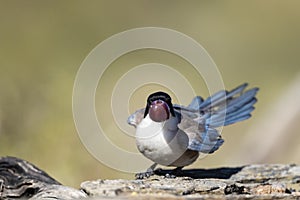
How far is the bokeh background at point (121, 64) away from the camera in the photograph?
Result: 16.4 ft

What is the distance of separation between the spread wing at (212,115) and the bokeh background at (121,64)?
29.7 inches

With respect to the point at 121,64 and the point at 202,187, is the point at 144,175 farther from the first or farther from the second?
the point at 121,64

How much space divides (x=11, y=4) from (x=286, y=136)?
9.32ft

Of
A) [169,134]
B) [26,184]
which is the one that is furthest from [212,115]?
[26,184]

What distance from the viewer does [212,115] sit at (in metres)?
4.37

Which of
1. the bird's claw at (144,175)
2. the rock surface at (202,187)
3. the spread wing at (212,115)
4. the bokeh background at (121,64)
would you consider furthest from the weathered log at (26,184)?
the bokeh background at (121,64)

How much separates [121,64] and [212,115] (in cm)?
216

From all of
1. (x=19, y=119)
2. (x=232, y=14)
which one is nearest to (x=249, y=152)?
(x=19, y=119)

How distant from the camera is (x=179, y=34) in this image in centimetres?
697

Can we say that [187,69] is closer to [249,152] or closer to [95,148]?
[249,152]

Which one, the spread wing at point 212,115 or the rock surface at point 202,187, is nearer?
the rock surface at point 202,187

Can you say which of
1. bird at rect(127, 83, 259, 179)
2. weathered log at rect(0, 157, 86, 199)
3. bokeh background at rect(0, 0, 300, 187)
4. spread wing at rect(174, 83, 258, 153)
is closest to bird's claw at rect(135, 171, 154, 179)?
bird at rect(127, 83, 259, 179)

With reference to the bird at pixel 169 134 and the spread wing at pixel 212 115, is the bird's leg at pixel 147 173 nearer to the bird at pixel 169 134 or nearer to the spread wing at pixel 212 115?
the bird at pixel 169 134

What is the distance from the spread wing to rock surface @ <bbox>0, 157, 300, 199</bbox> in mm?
192
